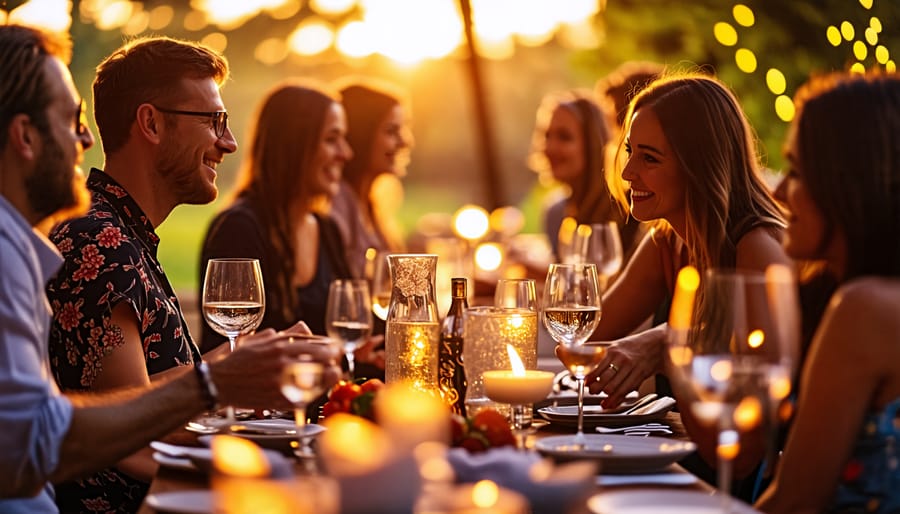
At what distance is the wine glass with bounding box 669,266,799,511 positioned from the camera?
1567 millimetres

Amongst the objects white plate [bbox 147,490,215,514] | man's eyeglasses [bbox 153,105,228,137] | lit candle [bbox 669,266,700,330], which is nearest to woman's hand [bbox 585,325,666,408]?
lit candle [bbox 669,266,700,330]

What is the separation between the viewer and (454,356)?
2.58m

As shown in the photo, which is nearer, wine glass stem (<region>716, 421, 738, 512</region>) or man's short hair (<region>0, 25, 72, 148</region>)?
wine glass stem (<region>716, 421, 738, 512</region>)

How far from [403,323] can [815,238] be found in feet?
3.16

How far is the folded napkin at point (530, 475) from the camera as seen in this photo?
1.50 meters

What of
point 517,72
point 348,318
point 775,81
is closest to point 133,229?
point 348,318

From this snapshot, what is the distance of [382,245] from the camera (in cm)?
595

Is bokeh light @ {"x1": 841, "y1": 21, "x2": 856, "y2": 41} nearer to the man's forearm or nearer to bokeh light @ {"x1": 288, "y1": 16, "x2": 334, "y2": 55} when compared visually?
the man's forearm

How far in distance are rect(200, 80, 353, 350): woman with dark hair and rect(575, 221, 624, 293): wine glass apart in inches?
37.3

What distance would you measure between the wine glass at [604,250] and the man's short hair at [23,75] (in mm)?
2821

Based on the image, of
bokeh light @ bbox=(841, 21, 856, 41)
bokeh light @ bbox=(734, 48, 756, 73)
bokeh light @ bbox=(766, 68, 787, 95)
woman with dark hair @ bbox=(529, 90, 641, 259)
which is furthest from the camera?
woman with dark hair @ bbox=(529, 90, 641, 259)

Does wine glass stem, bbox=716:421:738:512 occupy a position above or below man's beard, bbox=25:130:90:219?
below

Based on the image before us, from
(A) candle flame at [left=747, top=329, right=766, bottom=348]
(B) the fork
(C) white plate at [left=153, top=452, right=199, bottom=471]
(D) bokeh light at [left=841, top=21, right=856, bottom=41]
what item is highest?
(D) bokeh light at [left=841, top=21, right=856, bottom=41]

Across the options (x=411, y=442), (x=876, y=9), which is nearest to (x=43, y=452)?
(x=411, y=442)
